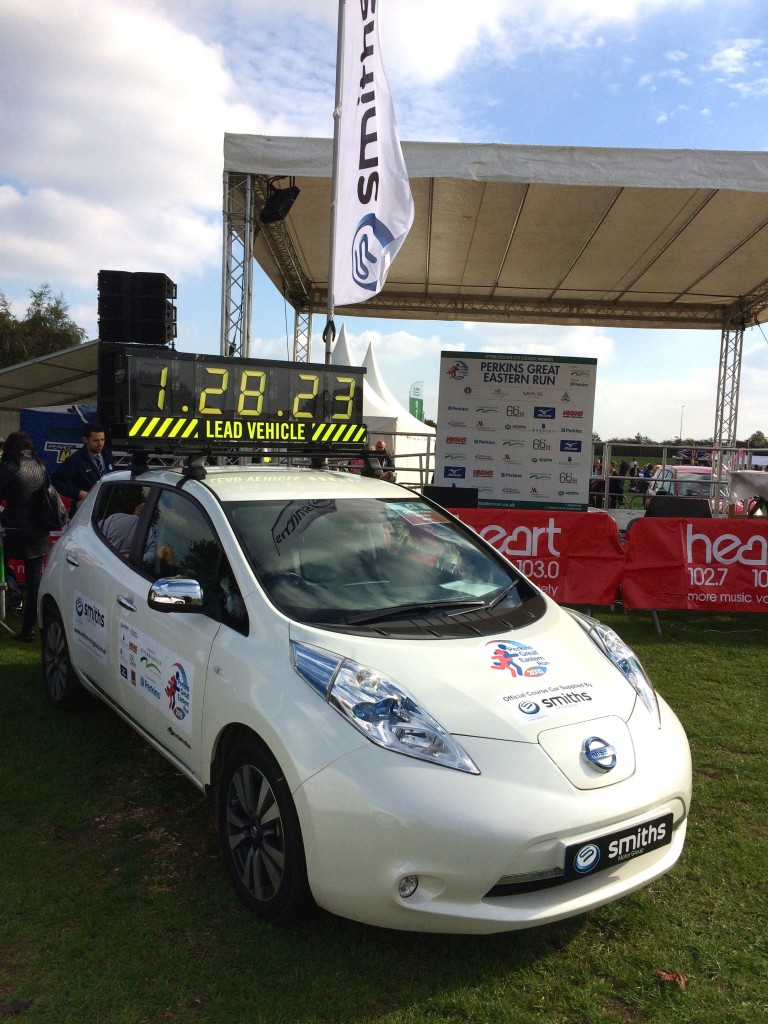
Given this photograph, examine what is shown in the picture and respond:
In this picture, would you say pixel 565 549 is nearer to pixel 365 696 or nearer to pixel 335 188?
pixel 335 188

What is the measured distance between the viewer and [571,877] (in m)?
2.39

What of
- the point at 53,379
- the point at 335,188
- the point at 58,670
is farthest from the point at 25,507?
the point at 53,379

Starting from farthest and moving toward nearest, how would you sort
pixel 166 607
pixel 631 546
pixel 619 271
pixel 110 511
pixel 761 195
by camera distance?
1. pixel 619 271
2. pixel 761 195
3. pixel 631 546
4. pixel 110 511
5. pixel 166 607

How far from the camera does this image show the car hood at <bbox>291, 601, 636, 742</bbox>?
256 cm

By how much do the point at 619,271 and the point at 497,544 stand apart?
788 cm

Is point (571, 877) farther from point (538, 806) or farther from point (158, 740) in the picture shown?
point (158, 740)

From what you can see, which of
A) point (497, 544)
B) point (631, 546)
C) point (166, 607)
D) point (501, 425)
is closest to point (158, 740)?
point (166, 607)

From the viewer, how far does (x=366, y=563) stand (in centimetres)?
348

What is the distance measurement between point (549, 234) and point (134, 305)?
249 inches

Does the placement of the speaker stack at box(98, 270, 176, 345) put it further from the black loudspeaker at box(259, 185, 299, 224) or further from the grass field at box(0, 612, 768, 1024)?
the grass field at box(0, 612, 768, 1024)

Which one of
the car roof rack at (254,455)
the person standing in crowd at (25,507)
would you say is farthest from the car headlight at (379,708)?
the person standing in crowd at (25,507)

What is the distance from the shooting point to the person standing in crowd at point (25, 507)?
22.8ft

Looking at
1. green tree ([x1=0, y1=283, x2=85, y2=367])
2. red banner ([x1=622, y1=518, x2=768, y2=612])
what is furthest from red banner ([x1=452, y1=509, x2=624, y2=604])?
green tree ([x1=0, y1=283, x2=85, y2=367])

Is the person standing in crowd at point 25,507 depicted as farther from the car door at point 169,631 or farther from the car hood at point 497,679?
the car hood at point 497,679
